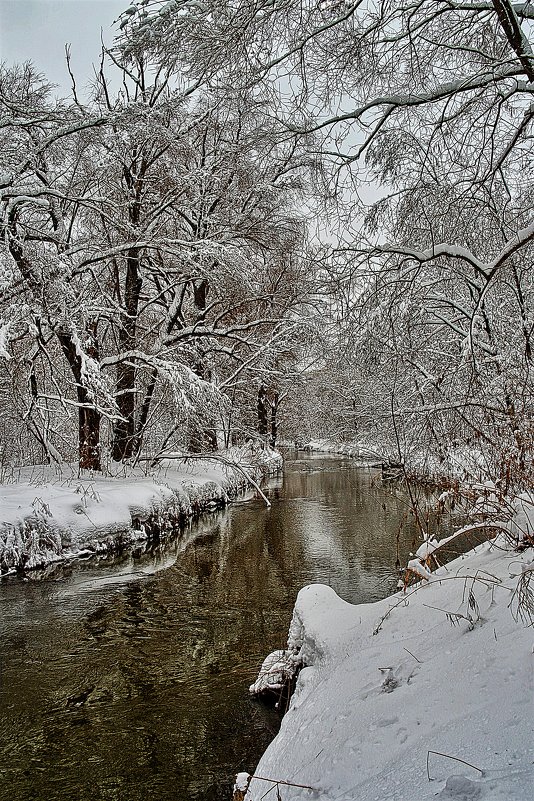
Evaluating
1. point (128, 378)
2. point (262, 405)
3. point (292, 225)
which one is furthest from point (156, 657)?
point (262, 405)

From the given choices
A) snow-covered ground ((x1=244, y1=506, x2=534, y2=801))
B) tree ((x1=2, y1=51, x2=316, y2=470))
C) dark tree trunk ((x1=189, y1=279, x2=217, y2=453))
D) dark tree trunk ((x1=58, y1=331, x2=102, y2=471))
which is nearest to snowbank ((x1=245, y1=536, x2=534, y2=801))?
snow-covered ground ((x1=244, y1=506, x2=534, y2=801))

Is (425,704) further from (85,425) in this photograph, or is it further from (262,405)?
(262,405)

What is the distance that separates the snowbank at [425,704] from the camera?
2.12m

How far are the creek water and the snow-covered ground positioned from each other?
2.58ft

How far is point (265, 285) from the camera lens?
17312 millimetres

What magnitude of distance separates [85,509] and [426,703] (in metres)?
8.35

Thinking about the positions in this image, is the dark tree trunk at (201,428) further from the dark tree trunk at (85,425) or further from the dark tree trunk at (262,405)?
the dark tree trunk at (262,405)

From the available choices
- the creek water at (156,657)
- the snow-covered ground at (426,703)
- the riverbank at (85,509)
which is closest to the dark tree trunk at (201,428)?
the riverbank at (85,509)

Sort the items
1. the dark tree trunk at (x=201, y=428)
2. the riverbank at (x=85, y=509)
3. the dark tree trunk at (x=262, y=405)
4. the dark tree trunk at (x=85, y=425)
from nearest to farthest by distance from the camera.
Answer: the riverbank at (x=85, y=509) < the dark tree trunk at (x=85, y=425) < the dark tree trunk at (x=201, y=428) < the dark tree trunk at (x=262, y=405)

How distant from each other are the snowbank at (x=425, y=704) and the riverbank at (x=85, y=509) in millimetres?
6069

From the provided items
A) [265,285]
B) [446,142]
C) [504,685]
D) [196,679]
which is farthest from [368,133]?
[265,285]

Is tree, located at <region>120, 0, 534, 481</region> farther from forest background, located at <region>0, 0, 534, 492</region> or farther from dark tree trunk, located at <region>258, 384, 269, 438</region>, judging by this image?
dark tree trunk, located at <region>258, 384, 269, 438</region>

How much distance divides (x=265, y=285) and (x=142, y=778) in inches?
576

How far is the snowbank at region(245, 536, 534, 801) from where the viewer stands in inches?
83.5
